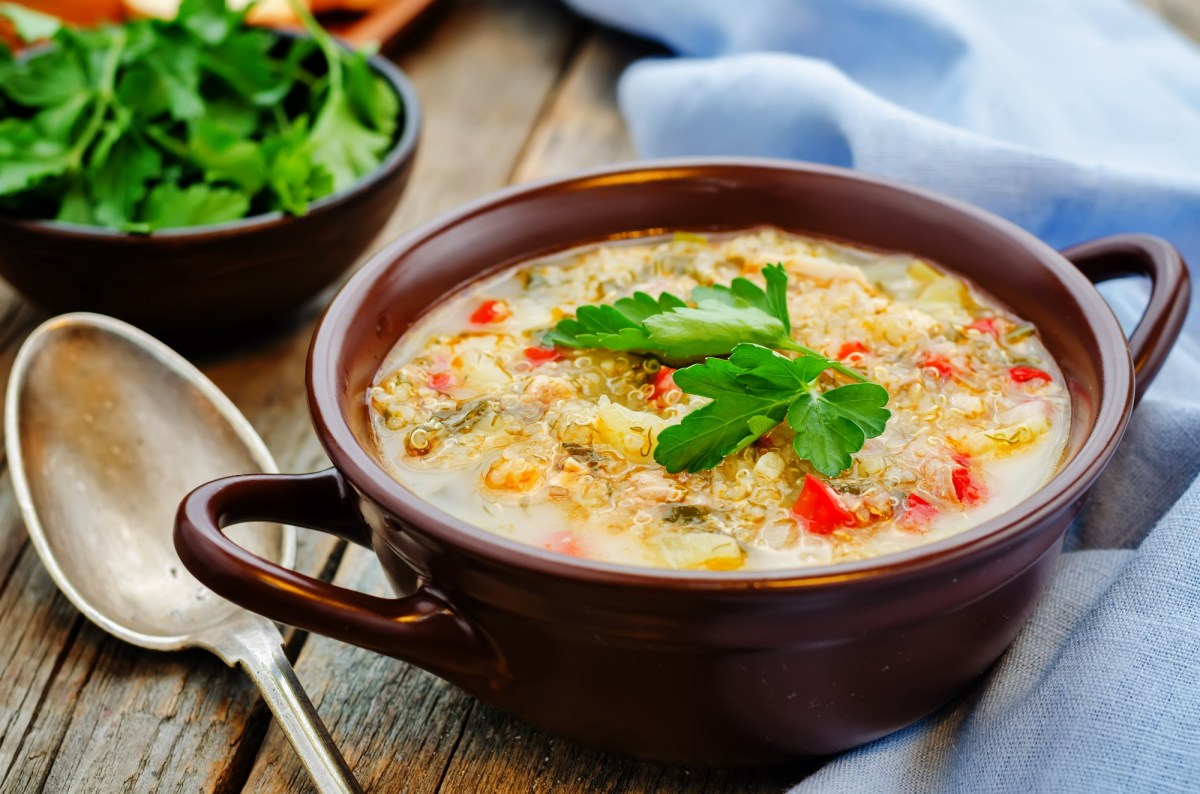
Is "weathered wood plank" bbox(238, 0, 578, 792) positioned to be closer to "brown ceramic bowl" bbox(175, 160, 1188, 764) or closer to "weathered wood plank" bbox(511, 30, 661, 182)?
"weathered wood plank" bbox(511, 30, 661, 182)

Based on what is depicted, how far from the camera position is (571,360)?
8.07 ft

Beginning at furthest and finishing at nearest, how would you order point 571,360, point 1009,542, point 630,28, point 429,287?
point 630,28 < point 429,287 < point 571,360 < point 1009,542

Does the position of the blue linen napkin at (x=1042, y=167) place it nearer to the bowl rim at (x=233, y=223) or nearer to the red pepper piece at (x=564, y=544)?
the red pepper piece at (x=564, y=544)

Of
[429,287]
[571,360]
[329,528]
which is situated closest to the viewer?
[329,528]

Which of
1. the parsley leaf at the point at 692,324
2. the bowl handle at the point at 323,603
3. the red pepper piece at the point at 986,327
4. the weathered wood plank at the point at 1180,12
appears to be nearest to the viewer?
the bowl handle at the point at 323,603

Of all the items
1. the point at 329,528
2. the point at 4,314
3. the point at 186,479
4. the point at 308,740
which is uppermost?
the point at 329,528

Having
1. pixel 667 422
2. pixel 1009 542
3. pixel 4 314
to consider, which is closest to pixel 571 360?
pixel 667 422

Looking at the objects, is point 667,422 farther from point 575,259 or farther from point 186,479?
point 186,479

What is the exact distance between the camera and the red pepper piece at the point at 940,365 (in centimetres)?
240

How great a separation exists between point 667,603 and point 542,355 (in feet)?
2.92

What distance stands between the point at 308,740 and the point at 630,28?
125 inches

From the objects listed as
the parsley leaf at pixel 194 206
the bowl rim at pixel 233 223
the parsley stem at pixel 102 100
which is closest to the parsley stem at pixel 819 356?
the bowl rim at pixel 233 223

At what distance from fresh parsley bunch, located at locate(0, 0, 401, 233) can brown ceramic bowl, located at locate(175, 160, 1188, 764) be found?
1026mm

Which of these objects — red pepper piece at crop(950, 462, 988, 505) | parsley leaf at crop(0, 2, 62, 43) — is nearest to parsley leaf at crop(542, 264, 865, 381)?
red pepper piece at crop(950, 462, 988, 505)
